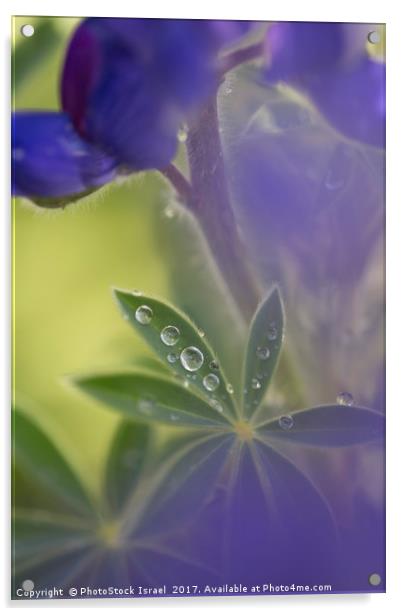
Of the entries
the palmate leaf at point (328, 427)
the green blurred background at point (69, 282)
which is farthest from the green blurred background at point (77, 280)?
the palmate leaf at point (328, 427)

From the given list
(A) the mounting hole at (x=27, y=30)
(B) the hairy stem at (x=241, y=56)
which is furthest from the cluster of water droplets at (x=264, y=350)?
(A) the mounting hole at (x=27, y=30)

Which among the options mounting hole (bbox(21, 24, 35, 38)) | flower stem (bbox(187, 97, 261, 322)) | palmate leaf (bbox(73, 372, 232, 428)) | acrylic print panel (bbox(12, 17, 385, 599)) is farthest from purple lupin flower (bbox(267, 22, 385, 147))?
palmate leaf (bbox(73, 372, 232, 428))

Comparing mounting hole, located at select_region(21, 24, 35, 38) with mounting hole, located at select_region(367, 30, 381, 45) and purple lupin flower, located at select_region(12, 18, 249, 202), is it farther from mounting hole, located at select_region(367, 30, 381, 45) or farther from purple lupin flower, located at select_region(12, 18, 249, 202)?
mounting hole, located at select_region(367, 30, 381, 45)

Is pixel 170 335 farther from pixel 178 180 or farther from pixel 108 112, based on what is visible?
pixel 108 112

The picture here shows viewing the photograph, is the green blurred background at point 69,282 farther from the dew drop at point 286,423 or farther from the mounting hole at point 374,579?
the mounting hole at point 374,579

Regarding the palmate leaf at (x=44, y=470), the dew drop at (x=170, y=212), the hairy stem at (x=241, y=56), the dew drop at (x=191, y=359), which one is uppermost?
the hairy stem at (x=241, y=56)

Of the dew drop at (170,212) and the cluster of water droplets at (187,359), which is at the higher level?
the dew drop at (170,212)
